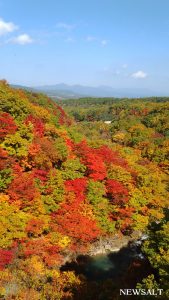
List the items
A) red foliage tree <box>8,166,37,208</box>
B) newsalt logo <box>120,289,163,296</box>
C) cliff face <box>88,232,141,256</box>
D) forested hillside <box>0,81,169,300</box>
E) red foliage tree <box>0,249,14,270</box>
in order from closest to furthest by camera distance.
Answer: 1. newsalt logo <box>120,289,163,296</box>
2. red foliage tree <box>0,249,14,270</box>
3. forested hillside <box>0,81,169,300</box>
4. red foliage tree <box>8,166,37,208</box>
5. cliff face <box>88,232,141,256</box>

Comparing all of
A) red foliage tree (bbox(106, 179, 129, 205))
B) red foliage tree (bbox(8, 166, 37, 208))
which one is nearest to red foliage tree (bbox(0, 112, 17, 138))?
red foliage tree (bbox(8, 166, 37, 208))

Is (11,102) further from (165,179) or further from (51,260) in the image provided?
(165,179)

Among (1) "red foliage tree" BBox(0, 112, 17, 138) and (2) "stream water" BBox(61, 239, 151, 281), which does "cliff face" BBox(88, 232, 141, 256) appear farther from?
(1) "red foliage tree" BBox(0, 112, 17, 138)

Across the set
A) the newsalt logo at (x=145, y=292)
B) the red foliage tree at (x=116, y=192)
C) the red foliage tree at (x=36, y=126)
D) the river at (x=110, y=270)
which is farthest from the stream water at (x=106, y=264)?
the red foliage tree at (x=36, y=126)

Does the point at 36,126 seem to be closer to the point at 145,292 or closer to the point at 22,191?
the point at 22,191

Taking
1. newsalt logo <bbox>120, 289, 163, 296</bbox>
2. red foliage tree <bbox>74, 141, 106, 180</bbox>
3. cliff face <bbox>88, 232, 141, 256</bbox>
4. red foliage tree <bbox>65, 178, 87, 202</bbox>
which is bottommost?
cliff face <bbox>88, 232, 141, 256</bbox>

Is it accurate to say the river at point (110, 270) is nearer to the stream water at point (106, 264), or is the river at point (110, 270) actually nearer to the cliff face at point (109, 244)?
the stream water at point (106, 264)

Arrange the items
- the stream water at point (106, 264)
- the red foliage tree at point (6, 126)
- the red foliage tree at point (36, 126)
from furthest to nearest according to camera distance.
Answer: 1. the red foliage tree at point (36, 126)
2. the red foliage tree at point (6, 126)
3. the stream water at point (106, 264)

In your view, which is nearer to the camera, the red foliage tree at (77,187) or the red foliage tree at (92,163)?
the red foliage tree at (77,187)

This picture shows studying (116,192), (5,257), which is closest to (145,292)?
(5,257)
